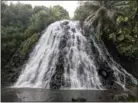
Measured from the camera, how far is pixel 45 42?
9.48 meters

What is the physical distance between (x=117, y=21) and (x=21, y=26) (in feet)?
10.9

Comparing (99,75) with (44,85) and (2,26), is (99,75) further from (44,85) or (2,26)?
(2,26)

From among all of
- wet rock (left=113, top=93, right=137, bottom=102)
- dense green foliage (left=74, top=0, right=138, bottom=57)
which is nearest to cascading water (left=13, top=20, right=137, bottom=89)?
dense green foliage (left=74, top=0, right=138, bottom=57)

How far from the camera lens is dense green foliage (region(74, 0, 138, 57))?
9062 millimetres

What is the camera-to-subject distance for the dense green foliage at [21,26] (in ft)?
31.1

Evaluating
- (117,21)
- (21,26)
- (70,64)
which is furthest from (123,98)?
(21,26)

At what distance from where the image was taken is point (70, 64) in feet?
27.0

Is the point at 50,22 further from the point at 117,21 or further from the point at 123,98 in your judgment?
the point at 123,98

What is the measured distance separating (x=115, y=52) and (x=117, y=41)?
0.41 m

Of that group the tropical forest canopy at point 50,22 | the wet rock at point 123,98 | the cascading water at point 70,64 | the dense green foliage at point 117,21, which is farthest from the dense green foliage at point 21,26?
the wet rock at point 123,98

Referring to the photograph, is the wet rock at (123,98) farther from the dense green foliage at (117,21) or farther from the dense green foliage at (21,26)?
the dense green foliage at (21,26)

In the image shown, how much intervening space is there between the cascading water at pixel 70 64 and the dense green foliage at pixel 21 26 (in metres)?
0.39

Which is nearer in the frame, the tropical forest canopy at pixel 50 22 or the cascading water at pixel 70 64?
the cascading water at pixel 70 64

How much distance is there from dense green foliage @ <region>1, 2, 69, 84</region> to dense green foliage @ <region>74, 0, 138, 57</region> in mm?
1139
